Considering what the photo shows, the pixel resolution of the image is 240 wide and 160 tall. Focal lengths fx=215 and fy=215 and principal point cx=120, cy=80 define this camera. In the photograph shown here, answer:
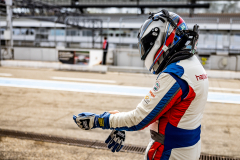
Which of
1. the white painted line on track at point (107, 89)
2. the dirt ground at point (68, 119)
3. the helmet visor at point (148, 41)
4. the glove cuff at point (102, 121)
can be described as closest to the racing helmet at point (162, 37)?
the helmet visor at point (148, 41)

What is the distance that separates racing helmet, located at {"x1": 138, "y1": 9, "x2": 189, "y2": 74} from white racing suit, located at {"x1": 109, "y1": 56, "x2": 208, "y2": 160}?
147mm

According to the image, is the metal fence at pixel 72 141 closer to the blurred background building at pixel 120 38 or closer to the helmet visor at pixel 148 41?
the helmet visor at pixel 148 41

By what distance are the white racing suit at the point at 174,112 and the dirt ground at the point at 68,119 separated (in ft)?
6.37

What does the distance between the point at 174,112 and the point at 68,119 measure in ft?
13.0

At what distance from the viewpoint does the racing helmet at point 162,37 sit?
1574 millimetres

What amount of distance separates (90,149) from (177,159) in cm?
232

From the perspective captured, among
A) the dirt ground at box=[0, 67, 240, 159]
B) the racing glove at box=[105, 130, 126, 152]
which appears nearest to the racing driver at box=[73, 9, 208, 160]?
the racing glove at box=[105, 130, 126, 152]

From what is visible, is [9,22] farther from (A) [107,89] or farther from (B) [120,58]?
(A) [107,89]

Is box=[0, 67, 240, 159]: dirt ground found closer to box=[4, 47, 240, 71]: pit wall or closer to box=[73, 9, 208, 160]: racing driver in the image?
box=[73, 9, 208, 160]: racing driver

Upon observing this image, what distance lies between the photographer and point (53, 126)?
4.59 metres

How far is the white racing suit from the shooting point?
1.42 meters

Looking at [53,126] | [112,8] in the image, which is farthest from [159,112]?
[112,8]

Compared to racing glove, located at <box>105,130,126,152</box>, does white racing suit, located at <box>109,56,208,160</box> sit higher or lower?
higher

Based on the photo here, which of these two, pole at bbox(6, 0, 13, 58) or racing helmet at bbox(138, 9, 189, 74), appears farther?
pole at bbox(6, 0, 13, 58)
